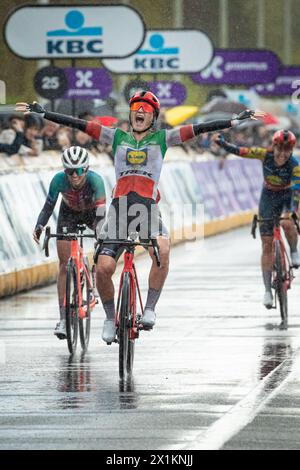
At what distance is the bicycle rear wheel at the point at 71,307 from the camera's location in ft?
55.3

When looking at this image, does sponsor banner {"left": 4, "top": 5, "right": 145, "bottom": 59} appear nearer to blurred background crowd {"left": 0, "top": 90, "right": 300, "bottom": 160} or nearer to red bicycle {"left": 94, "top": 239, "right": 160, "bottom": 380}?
blurred background crowd {"left": 0, "top": 90, "right": 300, "bottom": 160}

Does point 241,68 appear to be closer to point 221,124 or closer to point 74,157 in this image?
point 74,157

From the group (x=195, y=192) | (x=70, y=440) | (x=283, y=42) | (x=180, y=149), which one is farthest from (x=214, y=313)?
(x=283, y=42)

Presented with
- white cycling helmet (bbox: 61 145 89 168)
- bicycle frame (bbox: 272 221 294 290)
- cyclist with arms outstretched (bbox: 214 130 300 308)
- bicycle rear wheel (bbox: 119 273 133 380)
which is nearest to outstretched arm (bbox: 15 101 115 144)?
white cycling helmet (bbox: 61 145 89 168)

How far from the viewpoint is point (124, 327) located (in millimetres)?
14961

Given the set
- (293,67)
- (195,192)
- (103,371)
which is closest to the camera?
(103,371)

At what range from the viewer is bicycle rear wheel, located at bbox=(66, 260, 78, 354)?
Answer: 16859 millimetres

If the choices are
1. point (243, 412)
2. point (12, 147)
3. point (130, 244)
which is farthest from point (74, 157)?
point (12, 147)

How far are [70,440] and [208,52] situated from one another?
91.7 feet

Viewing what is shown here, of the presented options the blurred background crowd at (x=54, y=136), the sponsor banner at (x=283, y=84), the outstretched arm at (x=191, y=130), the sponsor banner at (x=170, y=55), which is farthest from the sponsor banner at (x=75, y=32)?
the sponsor banner at (x=283, y=84)

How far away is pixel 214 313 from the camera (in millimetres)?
20594

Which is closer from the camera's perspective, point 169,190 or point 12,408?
point 12,408

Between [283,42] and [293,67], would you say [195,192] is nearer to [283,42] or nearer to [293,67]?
[293,67]

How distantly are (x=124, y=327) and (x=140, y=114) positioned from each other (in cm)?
170
